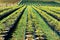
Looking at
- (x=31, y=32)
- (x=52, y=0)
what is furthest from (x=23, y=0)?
(x=31, y=32)

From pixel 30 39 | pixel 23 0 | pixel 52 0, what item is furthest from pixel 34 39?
pixel 52 0

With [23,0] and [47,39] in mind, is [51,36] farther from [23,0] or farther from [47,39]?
[23,0]

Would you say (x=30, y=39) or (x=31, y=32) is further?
(x=31, y=32)

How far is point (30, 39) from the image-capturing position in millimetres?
9609

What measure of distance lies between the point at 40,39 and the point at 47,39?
22.0 inches

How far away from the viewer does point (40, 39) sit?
961cm

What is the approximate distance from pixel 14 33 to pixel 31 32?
3.51 ft

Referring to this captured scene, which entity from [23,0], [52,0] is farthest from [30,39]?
[52,0]

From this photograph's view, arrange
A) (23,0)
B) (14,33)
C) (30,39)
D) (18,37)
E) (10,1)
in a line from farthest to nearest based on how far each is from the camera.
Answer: (23,0)
(10,1)
(14,33)
(18,37)
(30,39)

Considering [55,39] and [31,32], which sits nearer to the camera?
[55,39]

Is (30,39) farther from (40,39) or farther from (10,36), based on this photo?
(10,36)

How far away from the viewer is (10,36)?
1052cm

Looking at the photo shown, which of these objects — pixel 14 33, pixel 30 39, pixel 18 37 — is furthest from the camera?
pixel 14 33

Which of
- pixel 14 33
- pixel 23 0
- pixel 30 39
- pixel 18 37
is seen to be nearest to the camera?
pixel 30 39
